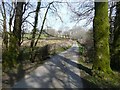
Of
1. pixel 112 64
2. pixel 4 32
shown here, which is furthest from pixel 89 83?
pixel 4 32

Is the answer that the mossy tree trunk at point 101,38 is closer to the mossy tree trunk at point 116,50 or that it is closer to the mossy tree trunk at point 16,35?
the mossy tree trunk at point 116,50

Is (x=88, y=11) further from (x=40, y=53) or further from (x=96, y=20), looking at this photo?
(x=96, y=20)

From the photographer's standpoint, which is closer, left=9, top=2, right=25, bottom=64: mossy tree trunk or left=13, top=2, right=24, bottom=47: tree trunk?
left=9, top=2, right=25, bottom=64: mossy tree trunk

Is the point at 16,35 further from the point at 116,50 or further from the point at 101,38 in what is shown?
the point at 116,50

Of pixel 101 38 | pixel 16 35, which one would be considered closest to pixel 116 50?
pixel 101 38

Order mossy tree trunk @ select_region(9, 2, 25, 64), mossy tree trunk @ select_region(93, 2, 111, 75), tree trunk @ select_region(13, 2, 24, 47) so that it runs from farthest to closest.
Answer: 1. tree trunk @ select_region(13, 2, 24, 47)
2. mossy tree trunk @ select_region(9, 2, 25, 64)
3. mossy tree trunk @ select_region(93, 2, 111, 75)

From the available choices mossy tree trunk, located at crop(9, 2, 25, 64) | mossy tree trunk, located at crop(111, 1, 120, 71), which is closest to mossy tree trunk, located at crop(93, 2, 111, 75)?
mossy tree trunk, located at crop(111, 1, 120, 71)

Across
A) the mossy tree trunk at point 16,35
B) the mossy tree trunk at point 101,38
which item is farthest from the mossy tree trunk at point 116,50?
the mossy tree trunk at point 16,35

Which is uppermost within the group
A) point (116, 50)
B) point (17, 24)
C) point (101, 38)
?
point (17, 24)

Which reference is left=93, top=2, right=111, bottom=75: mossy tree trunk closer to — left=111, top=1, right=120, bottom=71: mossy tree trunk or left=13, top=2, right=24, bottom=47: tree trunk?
left=111, top=1, right=120, bottom=71: mossy tree trunk

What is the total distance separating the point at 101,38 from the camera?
11.9 metres

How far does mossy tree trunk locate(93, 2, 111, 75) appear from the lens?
1188 centimetres

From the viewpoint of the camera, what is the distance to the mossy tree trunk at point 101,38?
11.9 meters

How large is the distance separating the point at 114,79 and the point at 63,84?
9.73 ft
